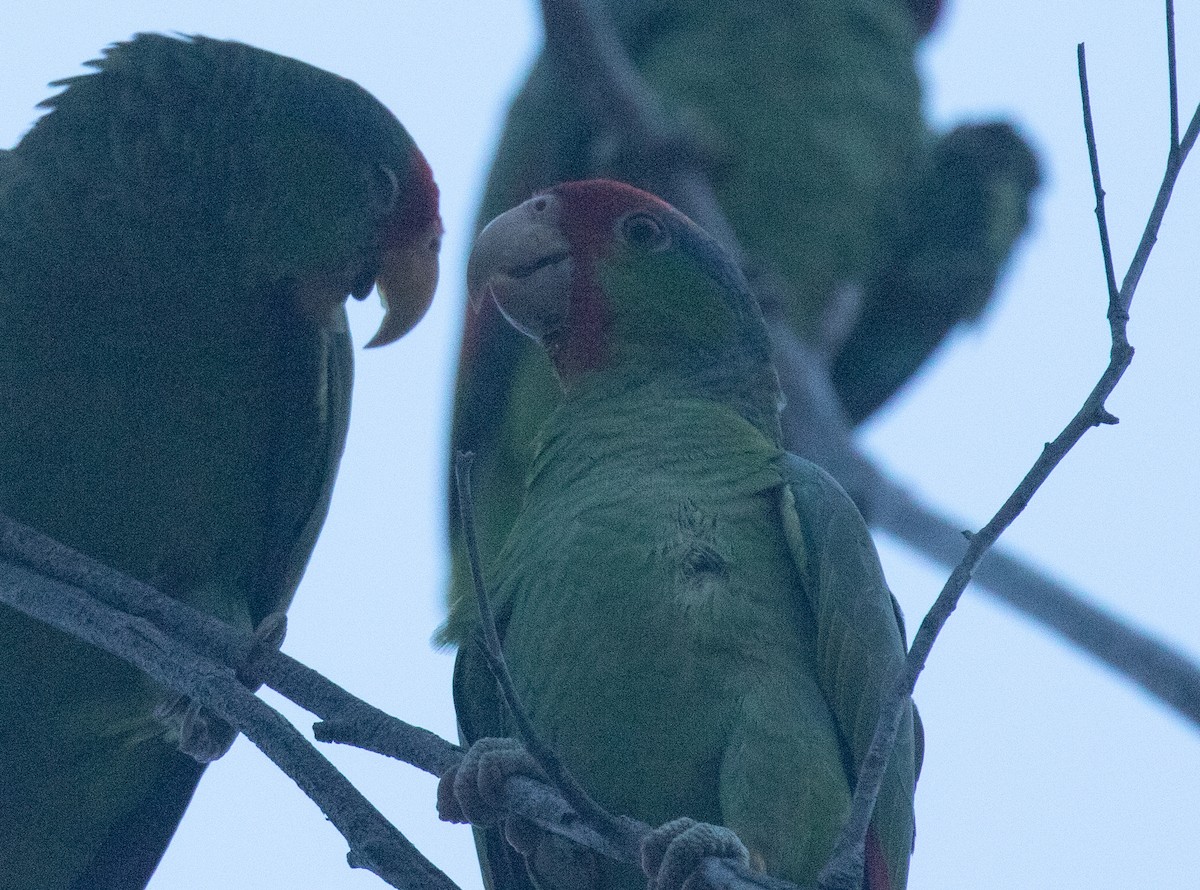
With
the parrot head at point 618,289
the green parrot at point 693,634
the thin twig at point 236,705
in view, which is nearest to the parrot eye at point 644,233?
the parrot head at point 618,289

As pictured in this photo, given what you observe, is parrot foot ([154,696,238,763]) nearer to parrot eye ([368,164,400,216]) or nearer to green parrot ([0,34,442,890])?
green parrot ([0,34,442,890])

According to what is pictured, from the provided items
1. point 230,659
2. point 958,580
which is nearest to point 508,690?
point 958,580

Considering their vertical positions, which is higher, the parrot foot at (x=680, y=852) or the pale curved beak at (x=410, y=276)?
the parrot foot at (x=680, y=852)

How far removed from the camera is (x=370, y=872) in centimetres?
253

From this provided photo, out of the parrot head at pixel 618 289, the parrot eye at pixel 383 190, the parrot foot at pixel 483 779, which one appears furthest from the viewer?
the parrot eye at pixel 383 190

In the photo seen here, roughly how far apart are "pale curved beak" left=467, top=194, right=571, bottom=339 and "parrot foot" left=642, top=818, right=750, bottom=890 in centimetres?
155

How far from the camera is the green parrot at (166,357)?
3.86 metres

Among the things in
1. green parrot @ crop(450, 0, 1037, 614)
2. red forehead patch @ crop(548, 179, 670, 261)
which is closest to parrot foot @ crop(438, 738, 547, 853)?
red forehead patch @ crop(548, 179, 670, 261)

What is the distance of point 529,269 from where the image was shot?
3.66m

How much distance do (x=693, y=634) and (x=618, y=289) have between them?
3.60ft

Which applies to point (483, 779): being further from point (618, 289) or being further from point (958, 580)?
point (618, 289)

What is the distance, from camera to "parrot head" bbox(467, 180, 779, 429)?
3.56m

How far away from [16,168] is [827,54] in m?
3.20

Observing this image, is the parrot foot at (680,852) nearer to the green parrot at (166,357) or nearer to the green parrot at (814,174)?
the green parrot at (166,357)
